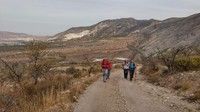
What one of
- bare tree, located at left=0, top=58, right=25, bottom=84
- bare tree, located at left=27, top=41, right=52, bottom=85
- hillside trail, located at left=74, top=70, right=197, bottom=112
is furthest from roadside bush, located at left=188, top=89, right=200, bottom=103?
bare tree, located at left=27, top=41, right=52, bottom=85

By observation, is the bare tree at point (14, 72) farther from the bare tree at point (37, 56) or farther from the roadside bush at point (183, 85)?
the roadside bush at point (183, 85)

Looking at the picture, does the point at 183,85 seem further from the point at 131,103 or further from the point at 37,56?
the point at 37,56

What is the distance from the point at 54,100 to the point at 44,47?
22425 mm

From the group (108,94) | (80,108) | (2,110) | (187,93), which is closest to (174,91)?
(187,93)

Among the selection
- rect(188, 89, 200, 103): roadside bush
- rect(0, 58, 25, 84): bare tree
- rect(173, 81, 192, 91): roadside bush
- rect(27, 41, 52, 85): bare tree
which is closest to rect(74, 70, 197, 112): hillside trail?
rect(188, 89, 200, 103): roadside bush

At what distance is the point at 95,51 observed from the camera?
6063 inches

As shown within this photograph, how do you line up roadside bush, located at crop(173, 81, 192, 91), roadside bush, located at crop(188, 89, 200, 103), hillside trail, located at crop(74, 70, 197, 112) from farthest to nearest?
roadside bush, located at crop(173, 81, 192, 91)
roadside bush, located at crop(188, 89, 200, 103)
hillside trail, located at crop(74, 70, 197, 112)

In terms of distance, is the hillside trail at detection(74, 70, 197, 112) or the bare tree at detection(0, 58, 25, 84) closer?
the hillside trail at detection(74, 70, 197, 112)

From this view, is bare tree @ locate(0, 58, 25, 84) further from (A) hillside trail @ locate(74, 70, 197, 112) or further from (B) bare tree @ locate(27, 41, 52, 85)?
(A) hillside trail @ locate(74, 70, 197, 112)

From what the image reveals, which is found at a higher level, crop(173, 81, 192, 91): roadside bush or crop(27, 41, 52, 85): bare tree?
crop(27, 41, 52, 85): bare tree

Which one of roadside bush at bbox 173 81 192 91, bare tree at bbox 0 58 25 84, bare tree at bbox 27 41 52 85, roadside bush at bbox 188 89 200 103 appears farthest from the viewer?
bare tree at bbox 27 41 52 85

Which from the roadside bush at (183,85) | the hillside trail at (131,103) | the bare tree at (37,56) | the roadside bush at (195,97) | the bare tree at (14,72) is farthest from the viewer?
the bare tree at (37,56)

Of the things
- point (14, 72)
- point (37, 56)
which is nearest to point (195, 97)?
point (14, 72)

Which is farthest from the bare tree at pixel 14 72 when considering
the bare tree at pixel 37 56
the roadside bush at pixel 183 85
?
the roadside bush at pixel 183 85
